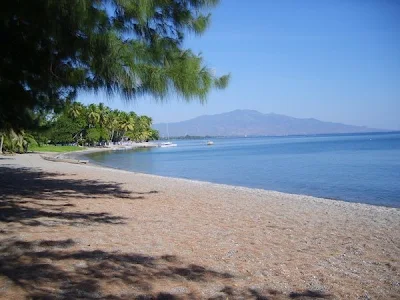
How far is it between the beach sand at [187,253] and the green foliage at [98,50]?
92.2 inches

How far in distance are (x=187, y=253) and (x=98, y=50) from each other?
10.5 ft

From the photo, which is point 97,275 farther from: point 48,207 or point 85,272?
point 48,207

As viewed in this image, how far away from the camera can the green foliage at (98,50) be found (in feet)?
14.9

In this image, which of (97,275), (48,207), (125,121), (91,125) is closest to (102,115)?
(91,125)

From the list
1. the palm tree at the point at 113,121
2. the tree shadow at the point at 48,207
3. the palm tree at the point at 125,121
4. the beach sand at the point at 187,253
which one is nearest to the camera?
the beach sand at the point at 187,253

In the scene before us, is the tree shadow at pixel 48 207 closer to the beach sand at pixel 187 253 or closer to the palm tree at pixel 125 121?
the beach sand at pixel 187 253

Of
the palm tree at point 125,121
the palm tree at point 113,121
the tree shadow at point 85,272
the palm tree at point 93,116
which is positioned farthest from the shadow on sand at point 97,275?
the palm tree at point 125,121

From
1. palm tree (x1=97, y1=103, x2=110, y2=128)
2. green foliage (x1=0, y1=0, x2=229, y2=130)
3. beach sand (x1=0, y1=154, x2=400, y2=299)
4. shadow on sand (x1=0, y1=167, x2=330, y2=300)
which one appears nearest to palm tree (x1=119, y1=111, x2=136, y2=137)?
palm tree (x1=97, y1=103, x2=110, y2=128)

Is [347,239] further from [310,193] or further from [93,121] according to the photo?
[93,121]

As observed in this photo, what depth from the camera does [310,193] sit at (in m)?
16.2

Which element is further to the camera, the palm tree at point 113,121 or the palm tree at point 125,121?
the palm tree at point 125,121

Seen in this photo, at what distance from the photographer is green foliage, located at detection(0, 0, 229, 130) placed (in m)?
4.55

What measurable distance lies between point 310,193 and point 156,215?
35.6 ft

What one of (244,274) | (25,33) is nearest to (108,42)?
(25,33)
